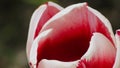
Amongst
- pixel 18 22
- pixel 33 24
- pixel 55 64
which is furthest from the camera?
pixel 18 22

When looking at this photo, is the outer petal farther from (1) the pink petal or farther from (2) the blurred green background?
(2) the blurred green background

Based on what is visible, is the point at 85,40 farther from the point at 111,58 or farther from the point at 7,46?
the point at 7,46

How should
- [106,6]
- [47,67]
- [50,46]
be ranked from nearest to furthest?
[47,67] < [50,46] < [106,6]

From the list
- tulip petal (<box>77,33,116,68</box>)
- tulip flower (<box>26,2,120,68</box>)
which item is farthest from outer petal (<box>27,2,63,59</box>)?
tulip petal (<box>77,33,116,68</box>)

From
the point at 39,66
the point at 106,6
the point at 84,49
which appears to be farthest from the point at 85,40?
the point at 106,6

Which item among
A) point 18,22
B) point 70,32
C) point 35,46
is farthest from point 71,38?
point 18,22

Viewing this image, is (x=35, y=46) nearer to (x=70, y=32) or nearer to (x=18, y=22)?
(x=70, y=32)

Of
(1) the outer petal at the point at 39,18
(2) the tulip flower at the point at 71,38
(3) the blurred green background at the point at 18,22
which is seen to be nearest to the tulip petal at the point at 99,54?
(2) the tulip flower at the point at 71,38

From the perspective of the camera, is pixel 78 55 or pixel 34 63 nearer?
pixel 34 63
